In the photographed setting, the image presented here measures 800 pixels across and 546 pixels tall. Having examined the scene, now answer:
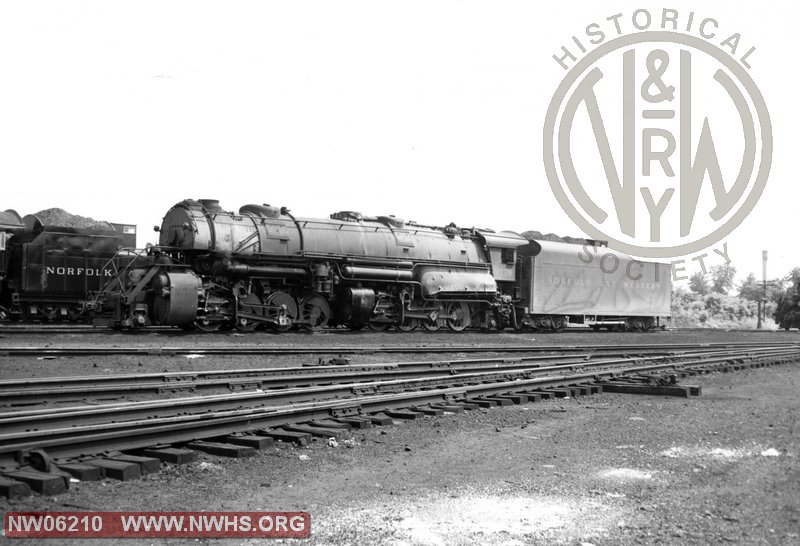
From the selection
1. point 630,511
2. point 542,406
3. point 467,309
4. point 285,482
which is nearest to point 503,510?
point 630,511

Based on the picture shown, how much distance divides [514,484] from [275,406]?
10.9ft

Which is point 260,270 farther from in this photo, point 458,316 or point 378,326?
point 458,316

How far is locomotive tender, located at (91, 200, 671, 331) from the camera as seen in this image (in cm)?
1920

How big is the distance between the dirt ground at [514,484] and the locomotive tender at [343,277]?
11.9m

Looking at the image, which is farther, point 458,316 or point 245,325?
point 458,316

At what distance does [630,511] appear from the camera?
504 cm

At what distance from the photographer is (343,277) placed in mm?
21906

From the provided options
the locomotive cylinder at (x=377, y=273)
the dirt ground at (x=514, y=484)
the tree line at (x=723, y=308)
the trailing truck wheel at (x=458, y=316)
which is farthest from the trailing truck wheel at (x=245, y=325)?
the tree line at (x=723, y=308)

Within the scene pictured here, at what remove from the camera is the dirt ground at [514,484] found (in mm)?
4645

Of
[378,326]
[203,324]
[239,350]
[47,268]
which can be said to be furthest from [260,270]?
[47,268]

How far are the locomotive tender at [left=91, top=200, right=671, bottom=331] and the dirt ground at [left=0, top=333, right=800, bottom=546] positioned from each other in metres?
11.9

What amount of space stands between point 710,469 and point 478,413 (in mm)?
3368

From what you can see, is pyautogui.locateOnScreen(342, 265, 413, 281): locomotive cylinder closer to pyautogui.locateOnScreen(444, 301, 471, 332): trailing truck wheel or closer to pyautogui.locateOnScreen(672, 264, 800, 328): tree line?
pyautogui.locateOnScreen(444, 301, 471, 332): trailing truck wheel

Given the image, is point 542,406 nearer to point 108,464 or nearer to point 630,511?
point 630,511
